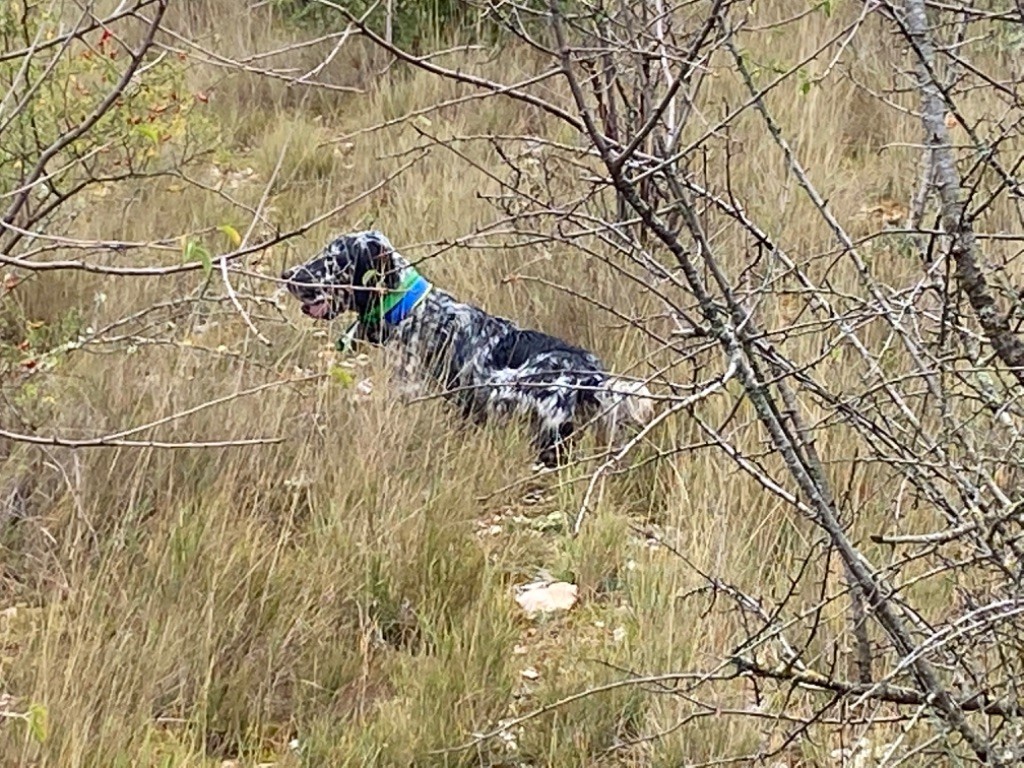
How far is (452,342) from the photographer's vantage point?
4.52 m

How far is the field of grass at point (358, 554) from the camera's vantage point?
8.52 ft

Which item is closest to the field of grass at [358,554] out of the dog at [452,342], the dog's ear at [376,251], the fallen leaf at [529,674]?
the fallen leaf at [529,674]

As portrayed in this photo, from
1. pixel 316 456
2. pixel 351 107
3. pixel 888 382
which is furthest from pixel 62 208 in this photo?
pixel 888 382

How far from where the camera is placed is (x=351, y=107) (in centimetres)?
750

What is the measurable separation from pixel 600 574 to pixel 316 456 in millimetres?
933

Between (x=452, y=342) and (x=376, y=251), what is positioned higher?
(x=376, y=251)

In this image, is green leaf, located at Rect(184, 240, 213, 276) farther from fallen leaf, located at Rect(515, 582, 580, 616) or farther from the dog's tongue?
the dog's tongue

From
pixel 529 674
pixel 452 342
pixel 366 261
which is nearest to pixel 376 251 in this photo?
pixel 366 261

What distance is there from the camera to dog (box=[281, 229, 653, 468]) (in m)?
4.22

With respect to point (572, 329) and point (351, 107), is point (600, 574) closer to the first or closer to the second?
point (572, 329)

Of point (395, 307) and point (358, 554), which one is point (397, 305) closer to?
point (395, 307)

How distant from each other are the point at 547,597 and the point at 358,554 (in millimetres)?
518

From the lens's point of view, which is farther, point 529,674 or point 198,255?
point 529,674

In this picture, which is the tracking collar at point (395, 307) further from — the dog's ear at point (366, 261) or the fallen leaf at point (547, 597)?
the fallen leaf at point (547, 597)
